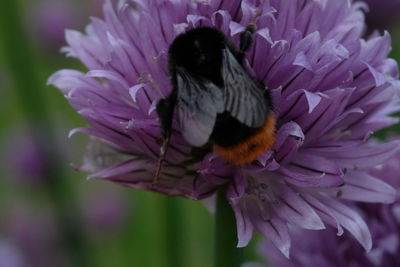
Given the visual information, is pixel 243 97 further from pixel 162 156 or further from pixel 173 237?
pixel 173 237

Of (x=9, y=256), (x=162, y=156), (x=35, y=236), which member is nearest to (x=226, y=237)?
(x=162, y=156)

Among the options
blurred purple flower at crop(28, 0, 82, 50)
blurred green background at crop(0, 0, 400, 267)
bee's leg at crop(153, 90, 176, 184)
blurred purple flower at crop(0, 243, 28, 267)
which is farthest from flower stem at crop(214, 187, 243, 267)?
blurred purple flower at crop(28, 0, 82, 50)

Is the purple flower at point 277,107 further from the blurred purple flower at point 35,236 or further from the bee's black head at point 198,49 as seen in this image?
the blurred purple flower at point 35,236

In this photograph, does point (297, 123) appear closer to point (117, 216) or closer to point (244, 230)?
point (244, 230)

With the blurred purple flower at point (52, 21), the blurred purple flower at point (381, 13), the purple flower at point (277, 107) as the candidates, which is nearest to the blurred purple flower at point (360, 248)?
the purple flower at point (277, 107)

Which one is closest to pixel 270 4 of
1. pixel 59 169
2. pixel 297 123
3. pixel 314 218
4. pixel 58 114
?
pixel 297 123

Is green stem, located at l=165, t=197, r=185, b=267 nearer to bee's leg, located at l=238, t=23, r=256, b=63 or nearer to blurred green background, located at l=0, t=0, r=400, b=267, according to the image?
blurred green background, located at l=0, t=0, r=400, b=267
